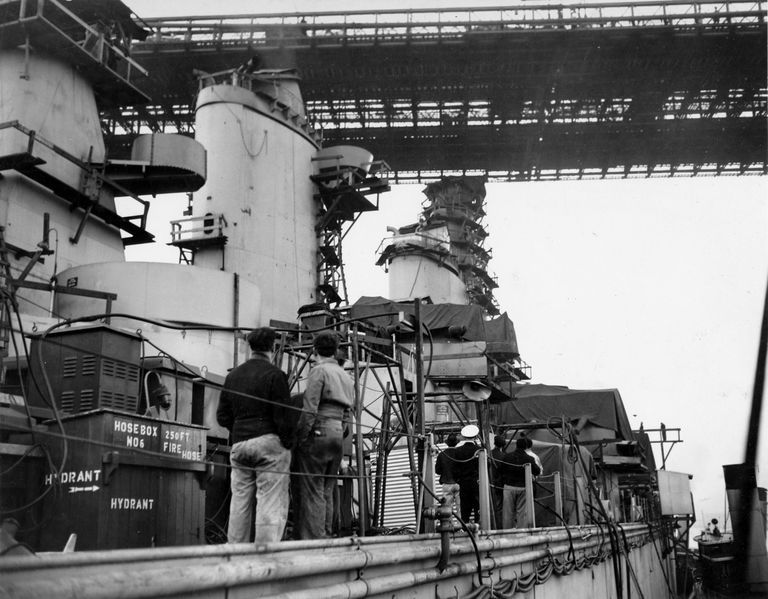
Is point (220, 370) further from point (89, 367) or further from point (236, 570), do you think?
point (236, 570)

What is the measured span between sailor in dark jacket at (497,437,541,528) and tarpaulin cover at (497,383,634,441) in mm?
11672

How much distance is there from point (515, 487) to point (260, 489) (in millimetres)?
6505

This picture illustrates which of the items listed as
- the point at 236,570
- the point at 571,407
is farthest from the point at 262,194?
the point at 236,570

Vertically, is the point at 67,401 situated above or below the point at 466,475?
above

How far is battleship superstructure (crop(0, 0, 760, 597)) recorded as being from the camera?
18.3 feet

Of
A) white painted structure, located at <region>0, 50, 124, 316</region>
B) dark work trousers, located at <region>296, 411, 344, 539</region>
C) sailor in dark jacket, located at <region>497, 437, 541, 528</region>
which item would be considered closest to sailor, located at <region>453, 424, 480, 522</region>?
sailor in dark jacket, located at <region>497, 437, 541, 528</region>

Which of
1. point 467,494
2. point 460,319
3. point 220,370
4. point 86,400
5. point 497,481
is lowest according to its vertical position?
point 467,494

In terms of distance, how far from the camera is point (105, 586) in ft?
9.78

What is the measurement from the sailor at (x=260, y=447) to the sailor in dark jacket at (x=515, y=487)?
5763mm

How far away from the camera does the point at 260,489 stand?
5.54m

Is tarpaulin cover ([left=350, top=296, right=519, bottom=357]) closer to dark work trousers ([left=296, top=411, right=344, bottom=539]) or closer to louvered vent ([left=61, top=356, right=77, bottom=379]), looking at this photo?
louvered vent ([left=61, top=356, right=77, bottom=379])

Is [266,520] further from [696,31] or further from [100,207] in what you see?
[696,31]

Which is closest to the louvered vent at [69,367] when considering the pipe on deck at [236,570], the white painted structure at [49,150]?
the pipe on deck at [236,570]

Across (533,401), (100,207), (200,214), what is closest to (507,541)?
(100,207)
